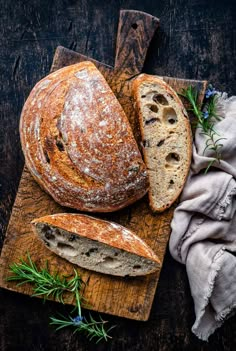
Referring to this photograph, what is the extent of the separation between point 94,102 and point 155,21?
0.75 metres

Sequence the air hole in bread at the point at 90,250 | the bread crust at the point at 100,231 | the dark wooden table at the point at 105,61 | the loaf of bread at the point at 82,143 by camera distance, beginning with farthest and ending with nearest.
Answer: the dark wooden table at the point at 105,61 → the air hole in bread at the point at 90,250 → the bread crust at the point at 100,231 → the loaf of bread at the point at 82,143

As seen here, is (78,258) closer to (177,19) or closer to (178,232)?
(178,232)

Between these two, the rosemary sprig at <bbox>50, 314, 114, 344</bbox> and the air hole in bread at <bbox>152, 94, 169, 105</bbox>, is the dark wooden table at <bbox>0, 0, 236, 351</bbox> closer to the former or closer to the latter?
the rosemary sprig at <bbox>50, 314, 114, 344</bbox>

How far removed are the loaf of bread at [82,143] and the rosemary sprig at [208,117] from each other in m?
0.45

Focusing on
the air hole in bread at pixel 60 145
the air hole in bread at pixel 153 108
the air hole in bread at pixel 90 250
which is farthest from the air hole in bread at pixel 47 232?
the air hole in bread at pixel 153 108

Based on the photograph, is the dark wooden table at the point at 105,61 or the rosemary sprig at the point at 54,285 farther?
the dark wooden table at the point at 105,61

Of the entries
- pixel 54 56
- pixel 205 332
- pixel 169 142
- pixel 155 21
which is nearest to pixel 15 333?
pixel 205 332

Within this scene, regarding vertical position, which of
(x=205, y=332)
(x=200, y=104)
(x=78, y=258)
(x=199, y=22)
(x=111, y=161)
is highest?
(x=199, y=22)

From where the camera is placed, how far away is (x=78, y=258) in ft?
9.86

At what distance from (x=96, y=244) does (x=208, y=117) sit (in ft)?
3.29

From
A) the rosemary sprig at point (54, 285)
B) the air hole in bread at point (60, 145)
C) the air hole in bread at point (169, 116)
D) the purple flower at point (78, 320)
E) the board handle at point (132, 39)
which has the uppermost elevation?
the board handle at point (132, 39)

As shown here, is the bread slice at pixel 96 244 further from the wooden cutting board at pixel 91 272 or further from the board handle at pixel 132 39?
the board handle at pixel 132 39

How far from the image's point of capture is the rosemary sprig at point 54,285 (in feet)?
9.75

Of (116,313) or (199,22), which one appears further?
(199,22)
